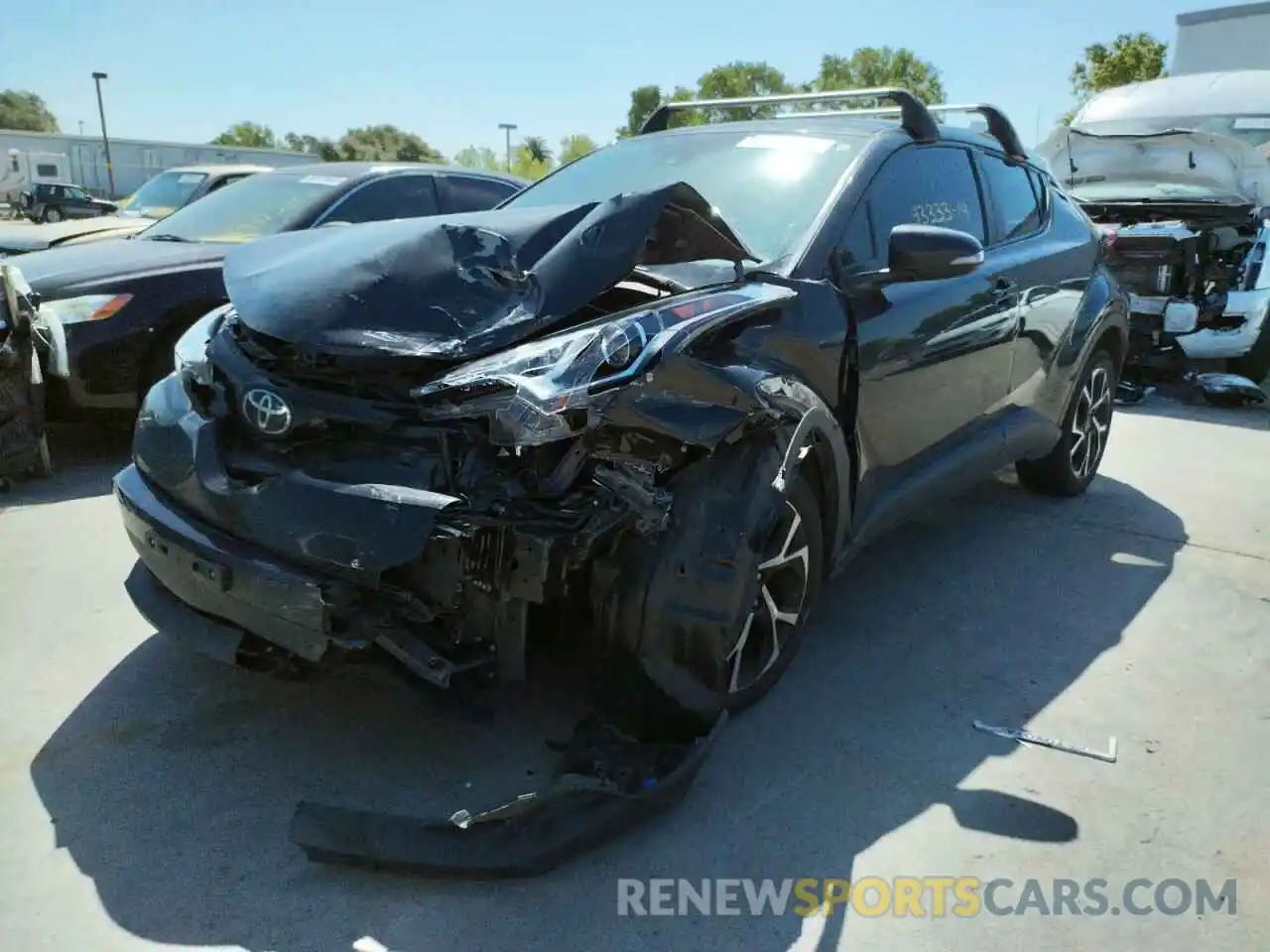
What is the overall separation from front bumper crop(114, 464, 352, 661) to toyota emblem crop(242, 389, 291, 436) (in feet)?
0.93

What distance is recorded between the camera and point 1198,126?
933 centimetres

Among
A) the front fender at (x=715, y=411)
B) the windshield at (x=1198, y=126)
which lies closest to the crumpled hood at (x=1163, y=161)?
the windshield at (x=1198, y=126)

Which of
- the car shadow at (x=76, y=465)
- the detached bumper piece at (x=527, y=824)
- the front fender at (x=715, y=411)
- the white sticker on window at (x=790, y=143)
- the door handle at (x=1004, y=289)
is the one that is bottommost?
the detached bumper piece at (x=527, y=824)

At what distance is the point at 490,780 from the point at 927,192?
2.63m

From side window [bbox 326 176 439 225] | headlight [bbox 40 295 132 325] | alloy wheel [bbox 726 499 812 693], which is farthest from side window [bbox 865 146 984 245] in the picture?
headlight [bbox 40 295 132 325]

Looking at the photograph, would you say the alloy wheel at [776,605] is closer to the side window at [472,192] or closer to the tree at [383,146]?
the side window at [472,192]

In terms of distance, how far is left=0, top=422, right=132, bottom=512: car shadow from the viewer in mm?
4852

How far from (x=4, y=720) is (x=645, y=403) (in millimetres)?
2073

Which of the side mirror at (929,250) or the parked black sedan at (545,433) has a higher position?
the side mirror at (929,250)

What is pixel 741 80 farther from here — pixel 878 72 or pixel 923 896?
pixel 923 896

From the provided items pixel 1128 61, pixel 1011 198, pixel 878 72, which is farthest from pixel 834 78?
pixel 1011 198

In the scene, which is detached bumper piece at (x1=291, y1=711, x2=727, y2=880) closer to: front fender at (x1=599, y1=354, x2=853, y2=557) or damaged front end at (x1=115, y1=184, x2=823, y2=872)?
damaged front end at (x1=115, y1=184, x2=823, y2=872)

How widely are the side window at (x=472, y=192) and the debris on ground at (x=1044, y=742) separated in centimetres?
502

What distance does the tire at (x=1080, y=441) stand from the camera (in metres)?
5.10
